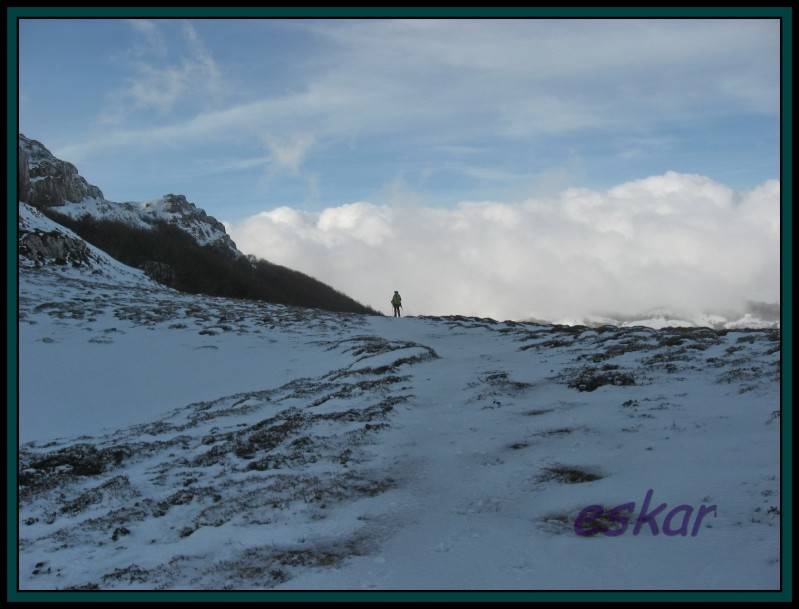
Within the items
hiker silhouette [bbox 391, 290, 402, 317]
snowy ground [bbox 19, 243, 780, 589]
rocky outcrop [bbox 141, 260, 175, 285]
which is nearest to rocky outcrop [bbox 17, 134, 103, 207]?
rocky outcrop [bbox 141, 260, 175, 285]

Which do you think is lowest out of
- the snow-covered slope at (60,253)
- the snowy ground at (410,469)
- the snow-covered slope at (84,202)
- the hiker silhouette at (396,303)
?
the snowy ground at (410,469)

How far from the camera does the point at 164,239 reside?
83.1 meters

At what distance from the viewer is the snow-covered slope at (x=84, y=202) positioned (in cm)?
8225

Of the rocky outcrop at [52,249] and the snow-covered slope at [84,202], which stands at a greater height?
the snow-covered slope at [84,202]

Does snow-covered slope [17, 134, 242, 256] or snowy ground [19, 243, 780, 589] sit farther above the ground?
snow-covered slope [17, 134, 242, 256]

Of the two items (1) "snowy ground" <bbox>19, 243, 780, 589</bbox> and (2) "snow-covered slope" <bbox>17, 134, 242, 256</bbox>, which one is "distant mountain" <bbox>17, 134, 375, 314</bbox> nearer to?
(2) "snow-covered slope" <bbox>17, 134, 242, 256</bbox>

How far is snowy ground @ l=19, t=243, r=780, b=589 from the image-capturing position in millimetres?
5828

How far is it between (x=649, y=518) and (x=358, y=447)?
487cm

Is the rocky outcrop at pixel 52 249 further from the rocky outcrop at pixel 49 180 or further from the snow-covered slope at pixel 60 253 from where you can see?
the rocky outcrop at pixel 49 180

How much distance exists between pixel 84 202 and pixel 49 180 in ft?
19.4
